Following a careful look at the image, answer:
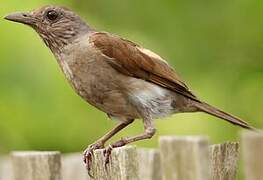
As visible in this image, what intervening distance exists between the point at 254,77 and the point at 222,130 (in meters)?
0.41

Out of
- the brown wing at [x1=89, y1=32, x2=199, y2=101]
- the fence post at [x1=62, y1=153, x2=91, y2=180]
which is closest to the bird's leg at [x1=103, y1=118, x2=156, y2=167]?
the brown wing at [x1=89, y1=32, x2=199, y2=101]

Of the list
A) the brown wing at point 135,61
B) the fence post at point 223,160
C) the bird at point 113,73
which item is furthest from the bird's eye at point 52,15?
the fence post at point 223,160

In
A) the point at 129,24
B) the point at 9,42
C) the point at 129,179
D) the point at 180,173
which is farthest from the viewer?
the point at 129,24

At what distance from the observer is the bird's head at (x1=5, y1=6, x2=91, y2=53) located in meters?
6.64

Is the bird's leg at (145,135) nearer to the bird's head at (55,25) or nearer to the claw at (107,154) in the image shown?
the claw at (107,154)

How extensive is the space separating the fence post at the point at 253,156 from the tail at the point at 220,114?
56 centimetres

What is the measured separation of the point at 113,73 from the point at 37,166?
1.08 meters

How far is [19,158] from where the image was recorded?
5.68 m

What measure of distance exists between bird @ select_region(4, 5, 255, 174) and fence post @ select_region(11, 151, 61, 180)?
0.69 m

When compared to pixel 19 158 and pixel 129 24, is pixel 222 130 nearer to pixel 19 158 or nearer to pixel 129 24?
pixel 129 24

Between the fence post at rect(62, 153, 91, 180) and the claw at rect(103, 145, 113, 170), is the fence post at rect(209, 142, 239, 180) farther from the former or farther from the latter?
the fence post at rect(62, 153, 91, 180)

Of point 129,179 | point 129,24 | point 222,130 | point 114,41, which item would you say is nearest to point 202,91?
point 222,130

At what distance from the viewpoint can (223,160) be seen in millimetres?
5156

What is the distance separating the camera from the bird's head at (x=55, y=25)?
6.64m
